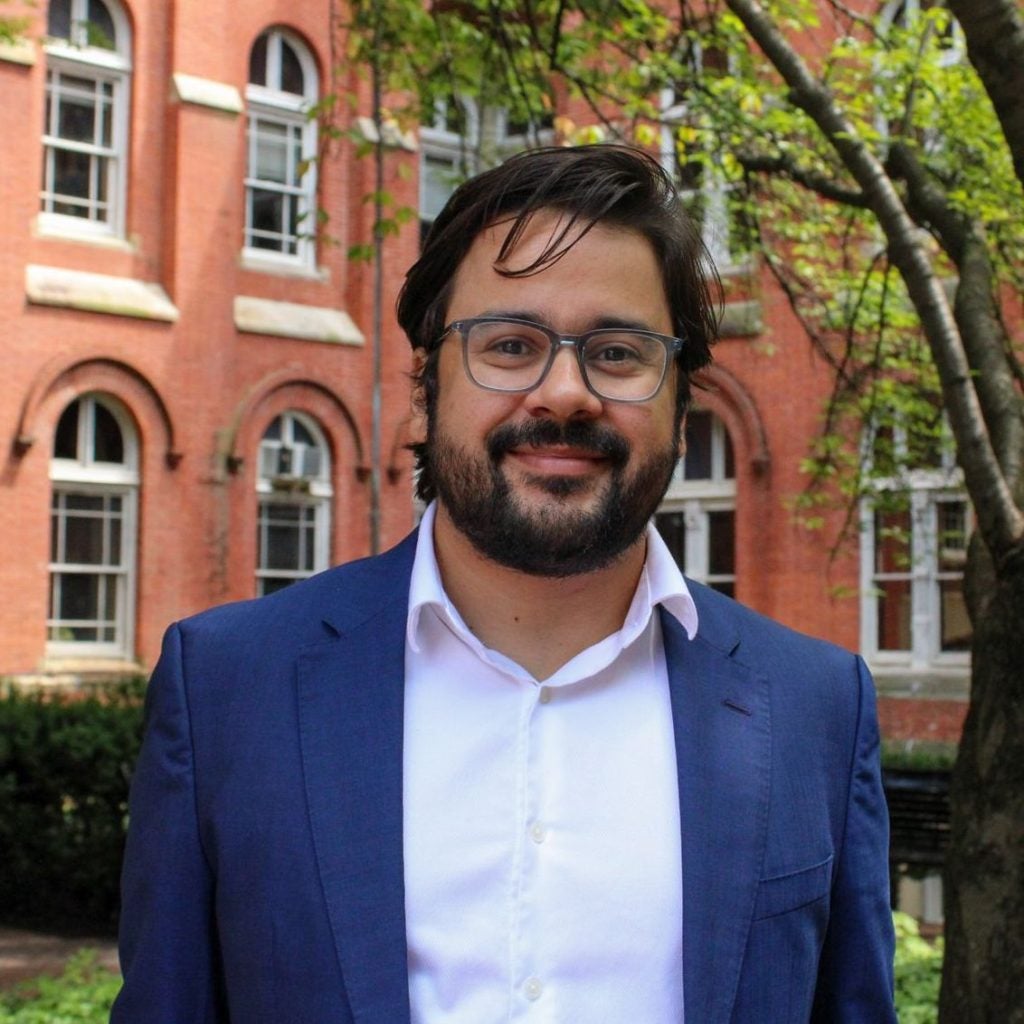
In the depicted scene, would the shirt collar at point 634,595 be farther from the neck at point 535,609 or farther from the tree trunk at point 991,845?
the tree trunk at point 991,845

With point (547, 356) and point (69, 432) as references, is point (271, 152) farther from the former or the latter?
point (547, 356)

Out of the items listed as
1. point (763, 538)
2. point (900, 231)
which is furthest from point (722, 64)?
point (900, 231)

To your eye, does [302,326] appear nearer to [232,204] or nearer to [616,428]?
[232,204]

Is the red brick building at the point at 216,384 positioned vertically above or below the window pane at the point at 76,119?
below

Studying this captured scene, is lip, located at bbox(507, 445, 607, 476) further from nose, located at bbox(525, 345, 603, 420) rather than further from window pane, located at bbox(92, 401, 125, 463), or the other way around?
window pane, located at bbox(92, 401, 125, 463)

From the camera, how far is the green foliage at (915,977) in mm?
5713

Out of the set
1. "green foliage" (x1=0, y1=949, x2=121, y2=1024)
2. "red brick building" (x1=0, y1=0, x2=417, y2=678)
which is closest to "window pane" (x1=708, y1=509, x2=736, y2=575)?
"red brick building" (x1=0, y1=0, x2=417, y2=678)

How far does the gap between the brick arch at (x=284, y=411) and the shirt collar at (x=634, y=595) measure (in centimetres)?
1633

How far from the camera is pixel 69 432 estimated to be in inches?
684

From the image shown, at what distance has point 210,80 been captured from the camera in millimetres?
18266

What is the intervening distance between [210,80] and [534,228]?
17.4 meters

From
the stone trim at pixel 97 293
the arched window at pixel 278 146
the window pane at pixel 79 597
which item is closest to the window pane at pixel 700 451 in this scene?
the arched window at pixel 278 146

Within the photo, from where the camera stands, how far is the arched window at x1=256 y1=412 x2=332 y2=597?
739 inches

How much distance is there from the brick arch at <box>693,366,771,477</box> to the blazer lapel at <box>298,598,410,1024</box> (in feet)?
52.6
